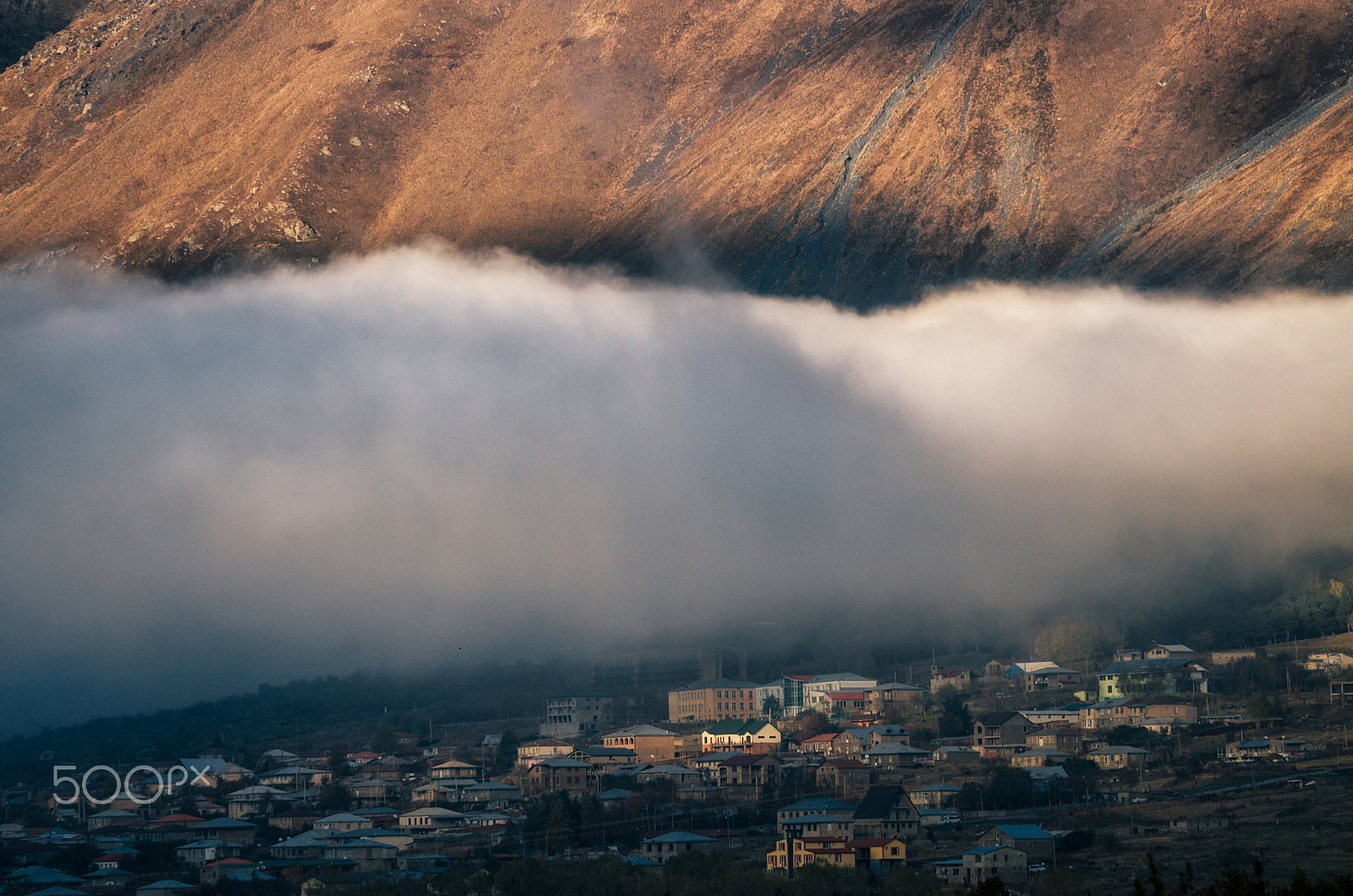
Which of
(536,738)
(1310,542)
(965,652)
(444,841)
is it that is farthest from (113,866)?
(1310,542)

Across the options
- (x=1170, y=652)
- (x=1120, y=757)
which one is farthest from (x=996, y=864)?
(x=1170, y=652)

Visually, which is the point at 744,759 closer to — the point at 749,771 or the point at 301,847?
the point at 749,771

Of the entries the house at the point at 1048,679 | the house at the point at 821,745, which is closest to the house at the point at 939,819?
the house at the point at 821,745

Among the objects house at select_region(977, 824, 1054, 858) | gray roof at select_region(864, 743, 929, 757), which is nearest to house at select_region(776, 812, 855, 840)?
house at select_region(977, 824, 1054, 858)

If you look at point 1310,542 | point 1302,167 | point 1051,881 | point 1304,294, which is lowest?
point 1051,881

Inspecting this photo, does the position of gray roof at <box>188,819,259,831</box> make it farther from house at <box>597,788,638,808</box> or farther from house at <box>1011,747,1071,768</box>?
house at <box>1011,747,1071,768</box>

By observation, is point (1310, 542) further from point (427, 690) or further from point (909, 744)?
point (427, 690)

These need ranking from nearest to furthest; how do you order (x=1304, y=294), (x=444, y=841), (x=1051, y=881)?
1. (x=1051, y=881)
2. (x=444, y=841)
3. (x=1304, y=294)

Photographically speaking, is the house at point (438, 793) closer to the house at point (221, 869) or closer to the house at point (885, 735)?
the house at point (221, 869)
